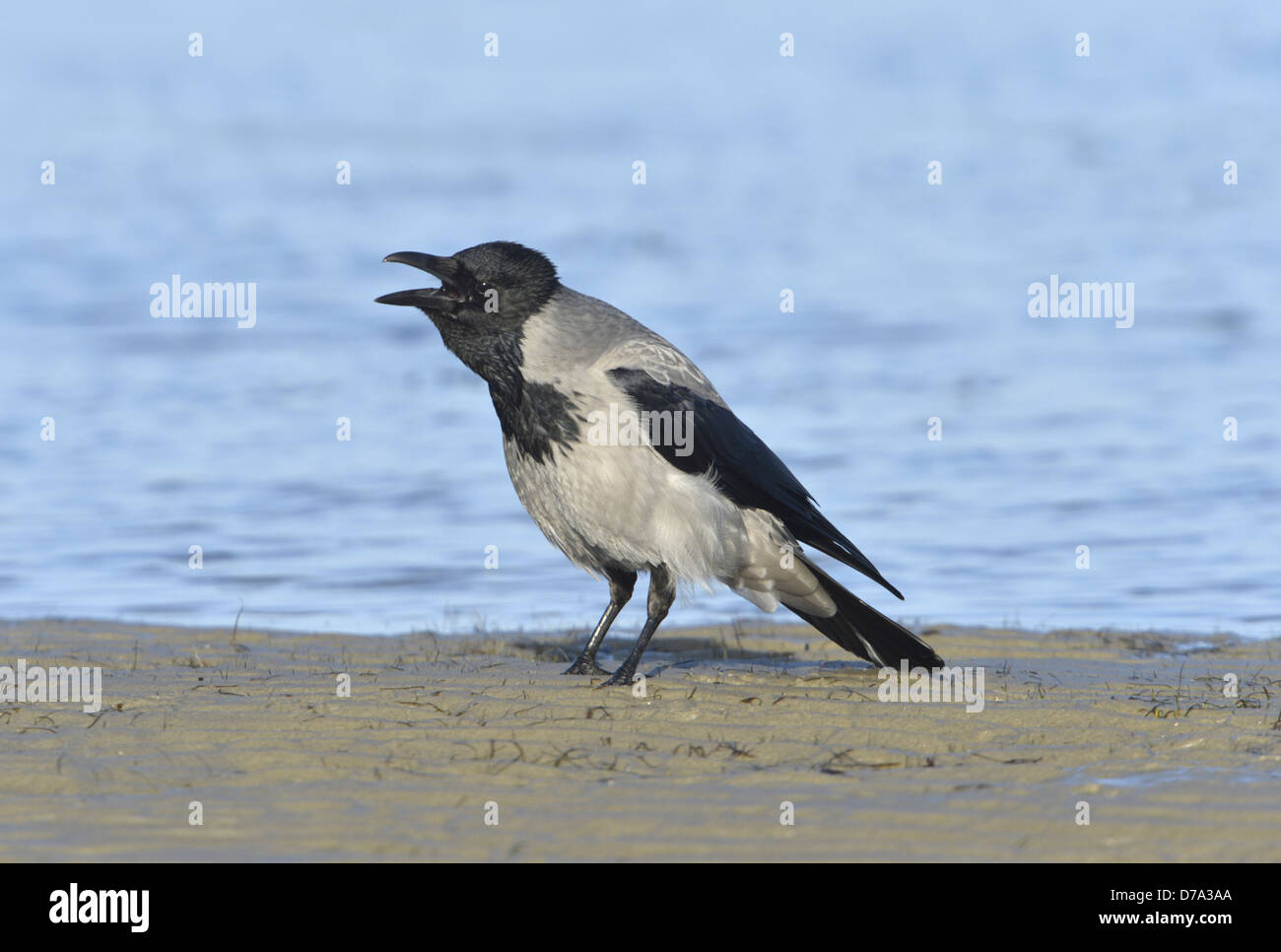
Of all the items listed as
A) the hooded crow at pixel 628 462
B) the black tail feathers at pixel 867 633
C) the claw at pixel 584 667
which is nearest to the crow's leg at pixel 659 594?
the hooded crow at pixel 628 462

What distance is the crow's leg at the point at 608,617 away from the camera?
7559 millimetres

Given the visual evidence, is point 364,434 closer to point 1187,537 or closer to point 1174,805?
point 1187,537

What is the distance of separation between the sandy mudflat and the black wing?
58 cm

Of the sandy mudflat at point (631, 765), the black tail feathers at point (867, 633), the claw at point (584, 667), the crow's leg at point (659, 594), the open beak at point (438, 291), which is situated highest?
the open beak at point (438, 291)

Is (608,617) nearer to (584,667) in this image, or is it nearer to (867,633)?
(584,667)

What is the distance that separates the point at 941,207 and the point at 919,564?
19.4 meters

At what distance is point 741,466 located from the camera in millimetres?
7715

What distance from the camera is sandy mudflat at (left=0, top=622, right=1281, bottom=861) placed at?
15.6ft

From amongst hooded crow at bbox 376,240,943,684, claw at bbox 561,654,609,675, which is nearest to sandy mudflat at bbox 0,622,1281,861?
claw at bbox 561,654,609,675

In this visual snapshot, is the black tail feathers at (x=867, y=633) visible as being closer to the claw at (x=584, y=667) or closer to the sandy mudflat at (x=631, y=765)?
the sandy mudflat at (x=631, y=765)

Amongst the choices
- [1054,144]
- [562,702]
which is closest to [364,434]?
[562,702]

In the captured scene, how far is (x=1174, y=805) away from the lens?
505 centimetres

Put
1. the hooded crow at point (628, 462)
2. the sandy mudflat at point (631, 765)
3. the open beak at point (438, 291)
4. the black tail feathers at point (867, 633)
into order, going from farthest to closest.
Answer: the open beak at point (438, 291) → the black tail feathers at point (867, 633) → the hooded crow at point (628, 462) → the sandy mudflat at point (631, 765)

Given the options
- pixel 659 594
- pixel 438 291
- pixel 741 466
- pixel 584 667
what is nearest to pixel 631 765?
pixel 584 667
